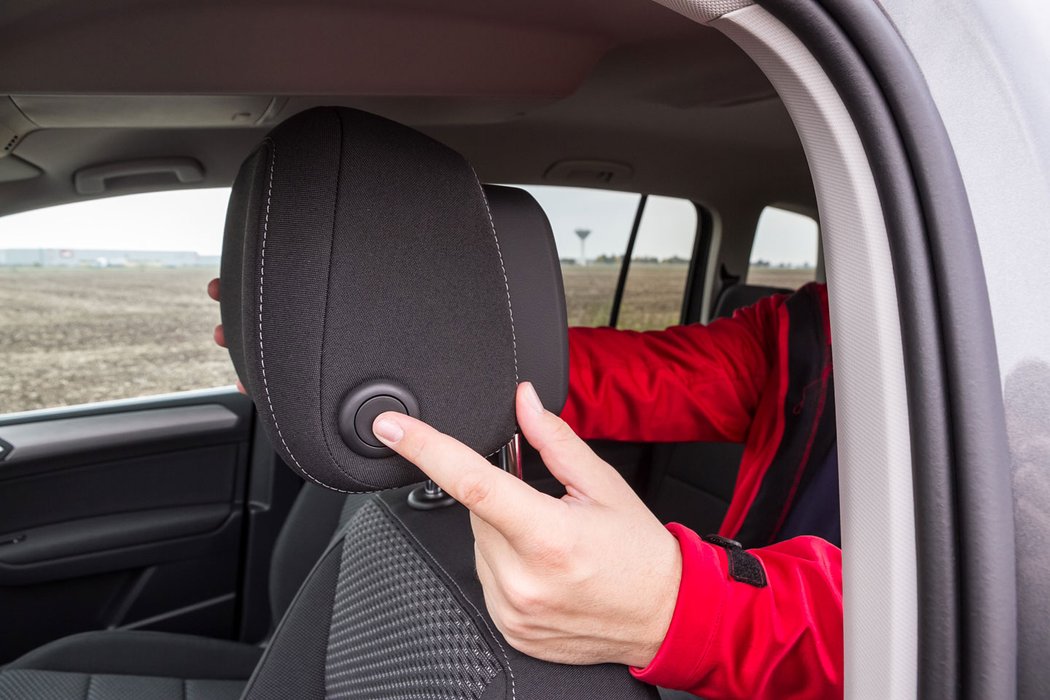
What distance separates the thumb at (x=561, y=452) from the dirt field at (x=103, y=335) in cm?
120

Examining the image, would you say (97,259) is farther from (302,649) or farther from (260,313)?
(260,313)

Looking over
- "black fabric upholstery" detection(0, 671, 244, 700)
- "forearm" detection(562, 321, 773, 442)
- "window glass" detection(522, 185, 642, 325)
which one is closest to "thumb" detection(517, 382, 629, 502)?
"forearm" detection(562, 321, 773, 442)

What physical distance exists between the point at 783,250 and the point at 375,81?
6.47ft

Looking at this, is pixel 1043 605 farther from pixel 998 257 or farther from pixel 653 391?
pixel 653 391

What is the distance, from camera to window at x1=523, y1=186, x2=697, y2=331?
7.77ft

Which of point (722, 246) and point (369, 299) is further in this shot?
point (722, 246)

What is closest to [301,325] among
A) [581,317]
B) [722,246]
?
[581,317]

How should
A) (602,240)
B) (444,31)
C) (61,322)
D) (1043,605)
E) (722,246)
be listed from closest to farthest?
1. (1043,605)
2. (444,31)
3. (61,322)
4. (602,240)
5. (722,246)

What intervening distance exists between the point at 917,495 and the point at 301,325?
0.46m

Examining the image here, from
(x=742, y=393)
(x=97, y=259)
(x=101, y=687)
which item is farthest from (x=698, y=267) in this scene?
(x=101, y=687)

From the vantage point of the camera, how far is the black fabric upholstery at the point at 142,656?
1354mm

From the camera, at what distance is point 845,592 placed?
0.60 meters

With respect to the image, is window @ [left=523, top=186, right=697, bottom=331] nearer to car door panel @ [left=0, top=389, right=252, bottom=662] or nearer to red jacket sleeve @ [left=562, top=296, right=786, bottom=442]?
red jacket sleeve @ [left=562, top=296, right=786, bottom=442]

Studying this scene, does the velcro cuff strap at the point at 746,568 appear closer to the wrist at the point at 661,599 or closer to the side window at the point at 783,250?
the wrist at the point at 661,599
